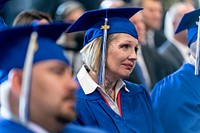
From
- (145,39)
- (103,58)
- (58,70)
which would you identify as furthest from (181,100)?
(145,39)

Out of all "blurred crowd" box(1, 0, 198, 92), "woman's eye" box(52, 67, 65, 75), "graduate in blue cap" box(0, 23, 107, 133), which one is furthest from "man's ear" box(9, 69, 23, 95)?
"blurred crowd" box(1, 0, 198, 92)

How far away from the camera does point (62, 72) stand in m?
2.73

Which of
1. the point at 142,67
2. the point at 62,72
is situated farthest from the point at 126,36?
the point at 142,67

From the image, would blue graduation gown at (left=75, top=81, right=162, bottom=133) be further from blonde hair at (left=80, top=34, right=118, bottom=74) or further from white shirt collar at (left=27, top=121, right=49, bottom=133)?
white shirt collar at (left=27, top=121, right=49, bottom=133)

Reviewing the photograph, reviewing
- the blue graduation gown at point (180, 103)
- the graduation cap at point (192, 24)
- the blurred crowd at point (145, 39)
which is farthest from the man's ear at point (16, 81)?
the blurred crowd at point (145, 39)

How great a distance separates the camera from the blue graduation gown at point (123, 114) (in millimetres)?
3805

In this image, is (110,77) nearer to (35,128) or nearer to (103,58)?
(103,58)

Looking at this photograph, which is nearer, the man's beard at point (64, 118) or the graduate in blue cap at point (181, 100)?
the man's beard at point (64, 118)

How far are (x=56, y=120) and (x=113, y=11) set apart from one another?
60.2 inches

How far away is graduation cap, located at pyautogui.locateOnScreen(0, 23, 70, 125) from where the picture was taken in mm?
2744

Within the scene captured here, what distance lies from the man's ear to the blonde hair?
4.06ft

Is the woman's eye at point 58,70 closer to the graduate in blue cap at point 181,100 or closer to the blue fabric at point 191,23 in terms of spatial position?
the graduate in blue cap at point 181,100

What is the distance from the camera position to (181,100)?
4.40m

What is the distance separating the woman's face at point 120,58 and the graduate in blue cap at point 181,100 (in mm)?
555
